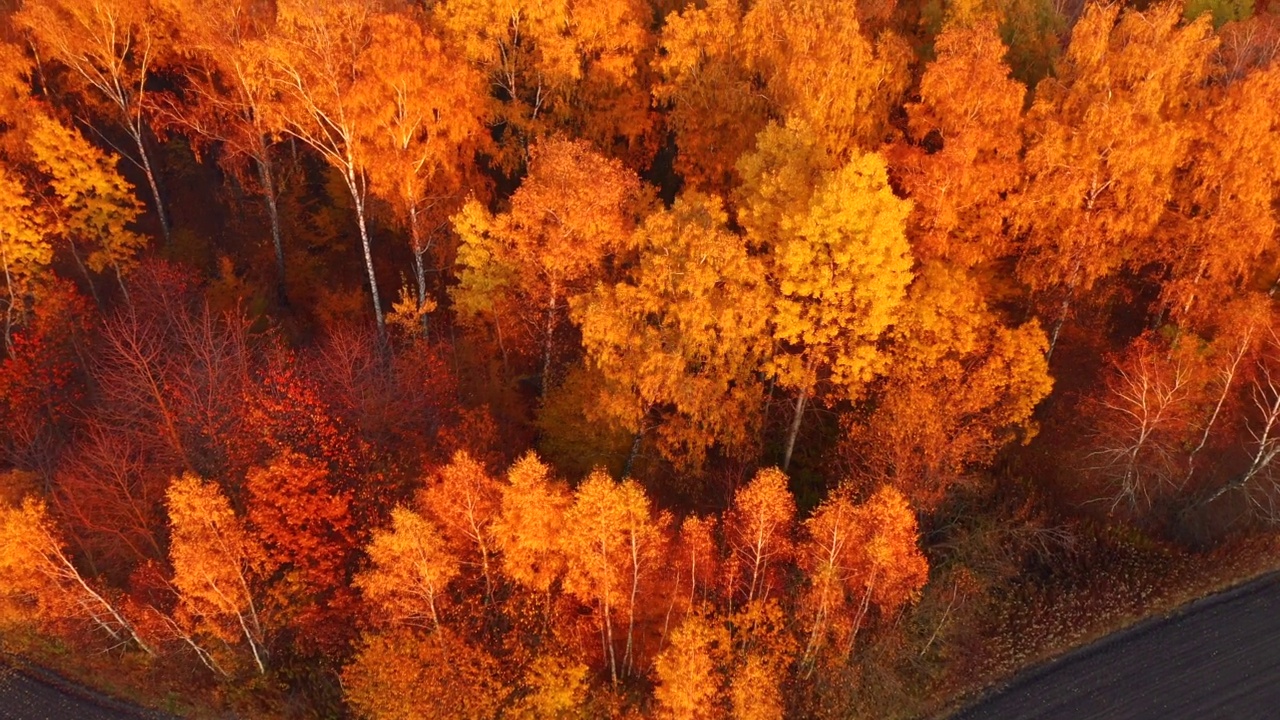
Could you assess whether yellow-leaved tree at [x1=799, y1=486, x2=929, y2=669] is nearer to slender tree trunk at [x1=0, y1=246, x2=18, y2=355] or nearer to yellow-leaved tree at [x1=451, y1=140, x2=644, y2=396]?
yellow-leaved tree at [x1=451, y1=140, x2=644, y2=396]

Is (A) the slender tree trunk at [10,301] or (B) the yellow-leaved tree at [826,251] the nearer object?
(B) the yellow-leaved tree at [826,251]

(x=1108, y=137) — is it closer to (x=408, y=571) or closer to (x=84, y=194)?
(x=408, y=571)

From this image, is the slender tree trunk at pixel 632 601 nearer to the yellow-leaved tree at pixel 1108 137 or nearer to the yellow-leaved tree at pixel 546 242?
the yellow-leaved tree at pixel 546 242

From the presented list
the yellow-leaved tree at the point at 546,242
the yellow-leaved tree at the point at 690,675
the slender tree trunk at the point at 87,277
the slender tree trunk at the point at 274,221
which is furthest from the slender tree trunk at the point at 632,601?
the slender tree trunk at the point at 87,277

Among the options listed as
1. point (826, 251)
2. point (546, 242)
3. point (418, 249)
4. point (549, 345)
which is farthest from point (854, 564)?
point (418, 249)

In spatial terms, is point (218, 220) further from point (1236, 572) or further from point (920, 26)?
point (1236, 572)

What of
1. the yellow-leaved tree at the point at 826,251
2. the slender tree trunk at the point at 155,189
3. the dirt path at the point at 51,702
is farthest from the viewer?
the slender tree trunk at the point at 155,189

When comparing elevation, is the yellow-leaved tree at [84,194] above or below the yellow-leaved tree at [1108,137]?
below
